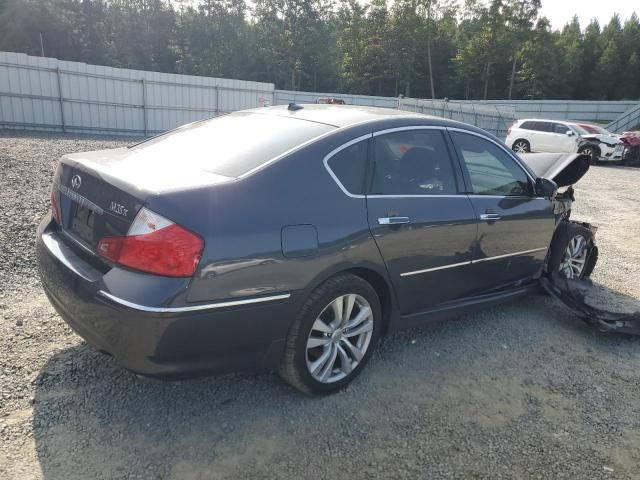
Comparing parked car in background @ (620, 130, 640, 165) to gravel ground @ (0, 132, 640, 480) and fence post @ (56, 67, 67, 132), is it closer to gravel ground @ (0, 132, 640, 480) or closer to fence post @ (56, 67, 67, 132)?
gravel ground @ (0, 132, 640, 480)

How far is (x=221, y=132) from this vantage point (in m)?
3.31

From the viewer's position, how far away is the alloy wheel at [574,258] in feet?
16.2

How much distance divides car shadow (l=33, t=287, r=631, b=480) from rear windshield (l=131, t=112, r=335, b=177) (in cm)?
122

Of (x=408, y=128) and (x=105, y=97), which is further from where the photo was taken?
(x=105, y=97)

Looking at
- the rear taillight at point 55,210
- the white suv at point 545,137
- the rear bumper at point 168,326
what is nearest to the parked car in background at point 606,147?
the white suv at point 545,137

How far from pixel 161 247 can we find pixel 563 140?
20.3 m

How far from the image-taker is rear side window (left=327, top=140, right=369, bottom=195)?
2.91 meters

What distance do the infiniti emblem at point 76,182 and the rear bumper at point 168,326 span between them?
0.39 m

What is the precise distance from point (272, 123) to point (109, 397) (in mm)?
1965

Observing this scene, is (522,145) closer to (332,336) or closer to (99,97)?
(99,97)

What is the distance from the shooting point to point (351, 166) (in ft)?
9.82

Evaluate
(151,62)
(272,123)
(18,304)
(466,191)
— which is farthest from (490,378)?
(151,62)

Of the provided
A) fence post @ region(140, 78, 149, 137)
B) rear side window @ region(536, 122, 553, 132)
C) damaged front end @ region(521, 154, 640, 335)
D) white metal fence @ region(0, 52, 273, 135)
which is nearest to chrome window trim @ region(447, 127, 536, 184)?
damaged front end @ region(521, 154, 640, 335)

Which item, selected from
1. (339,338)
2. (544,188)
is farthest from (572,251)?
(339,338)
